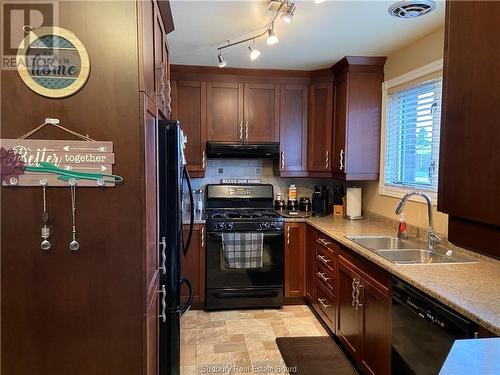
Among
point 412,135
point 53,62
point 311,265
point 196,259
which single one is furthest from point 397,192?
point 53,62

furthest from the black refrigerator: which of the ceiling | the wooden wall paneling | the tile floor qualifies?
the ceiling

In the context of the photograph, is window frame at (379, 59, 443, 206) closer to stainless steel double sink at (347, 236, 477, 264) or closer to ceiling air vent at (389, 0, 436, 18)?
stainless steel double sink at (347, 236, 477, 264)

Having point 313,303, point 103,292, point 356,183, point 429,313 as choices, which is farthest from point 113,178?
point 356,183

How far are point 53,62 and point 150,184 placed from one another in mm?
585

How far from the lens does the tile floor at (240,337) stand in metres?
2.74

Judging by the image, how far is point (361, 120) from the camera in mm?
3641

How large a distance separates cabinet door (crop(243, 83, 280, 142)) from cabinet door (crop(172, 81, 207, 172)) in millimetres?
451

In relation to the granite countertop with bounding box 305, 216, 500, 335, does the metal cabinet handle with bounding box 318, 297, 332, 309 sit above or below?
below

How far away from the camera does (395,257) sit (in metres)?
2.58

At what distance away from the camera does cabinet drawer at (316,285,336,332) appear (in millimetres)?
3135

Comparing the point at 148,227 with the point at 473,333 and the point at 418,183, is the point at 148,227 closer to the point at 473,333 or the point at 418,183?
the point at 473,333

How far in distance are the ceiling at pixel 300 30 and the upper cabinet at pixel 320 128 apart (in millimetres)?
378

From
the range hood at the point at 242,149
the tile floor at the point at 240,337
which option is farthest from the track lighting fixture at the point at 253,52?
the tile floor at the point at 240,337

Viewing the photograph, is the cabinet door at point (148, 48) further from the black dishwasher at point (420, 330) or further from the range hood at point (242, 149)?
the range hood at point (242, 149)
